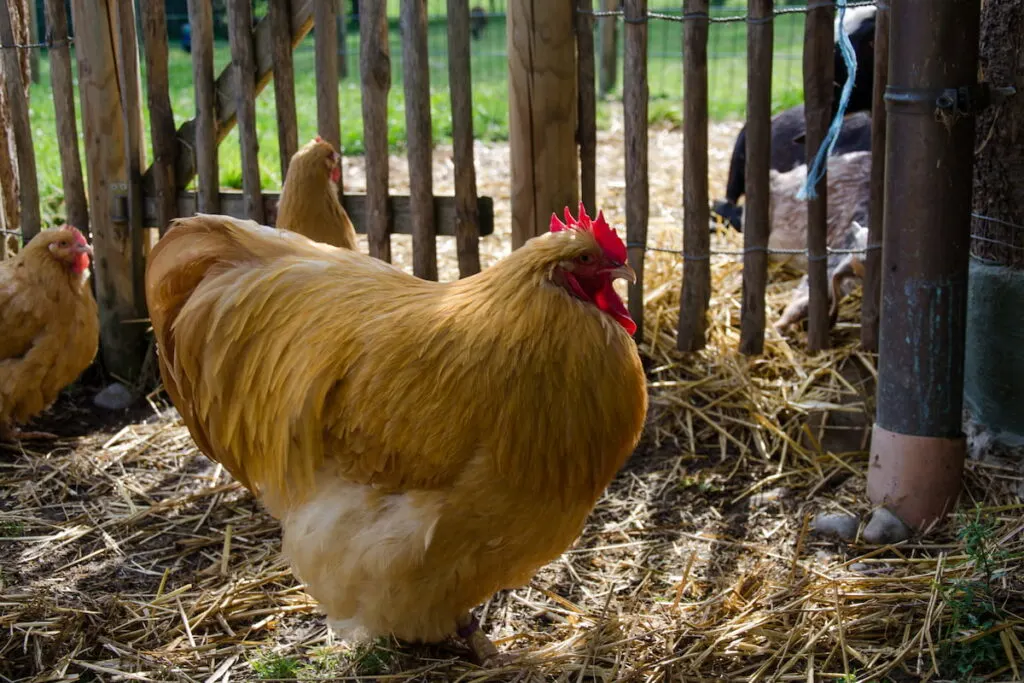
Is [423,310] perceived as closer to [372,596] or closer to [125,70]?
[372,596]

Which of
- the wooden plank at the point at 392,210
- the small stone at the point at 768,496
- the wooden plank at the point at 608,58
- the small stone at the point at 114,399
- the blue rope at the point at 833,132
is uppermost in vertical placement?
the wooden plank at the point at 608,58

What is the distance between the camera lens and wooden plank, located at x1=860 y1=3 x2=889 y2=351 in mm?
4480

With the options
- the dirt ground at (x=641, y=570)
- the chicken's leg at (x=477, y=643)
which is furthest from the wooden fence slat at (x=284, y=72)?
the chicken's leg at (x=477, y=643)

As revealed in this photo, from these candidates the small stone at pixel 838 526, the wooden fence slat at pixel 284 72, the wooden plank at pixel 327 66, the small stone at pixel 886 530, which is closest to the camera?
the small stone at pixel 886 530

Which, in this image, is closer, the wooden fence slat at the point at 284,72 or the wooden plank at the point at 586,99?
the wooden plank at the point at 586,99

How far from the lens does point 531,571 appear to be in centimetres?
321

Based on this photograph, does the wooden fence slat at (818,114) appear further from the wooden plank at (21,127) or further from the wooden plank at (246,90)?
the wooden plank at (21,127)

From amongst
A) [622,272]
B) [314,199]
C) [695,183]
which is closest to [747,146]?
[695,183]

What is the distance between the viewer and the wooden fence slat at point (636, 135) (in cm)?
459

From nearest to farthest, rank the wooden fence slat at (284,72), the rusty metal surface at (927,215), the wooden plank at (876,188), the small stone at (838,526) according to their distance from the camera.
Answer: the rusty metal surface at (927,215) < the small stone at (838,526) < the wooden plank at (876,188) < the wooden fence slat at (284,72)

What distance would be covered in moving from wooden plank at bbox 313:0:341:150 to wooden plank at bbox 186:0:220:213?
646 mm

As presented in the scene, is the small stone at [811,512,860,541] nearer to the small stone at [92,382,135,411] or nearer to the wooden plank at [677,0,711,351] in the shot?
the wooden plank at [677,0,711,351]

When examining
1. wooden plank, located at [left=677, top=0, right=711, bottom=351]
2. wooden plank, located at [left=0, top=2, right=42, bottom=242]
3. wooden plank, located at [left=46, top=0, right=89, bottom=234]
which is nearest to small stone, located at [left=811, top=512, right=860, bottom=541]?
wooden plank, located at [left=677, top=0, right=711, bottom=351]

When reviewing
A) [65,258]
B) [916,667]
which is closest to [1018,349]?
[916,667]
